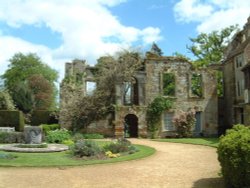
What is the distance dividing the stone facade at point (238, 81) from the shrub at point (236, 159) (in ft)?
55.7

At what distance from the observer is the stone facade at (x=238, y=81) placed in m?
26.2

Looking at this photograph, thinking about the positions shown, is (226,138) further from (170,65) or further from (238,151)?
(170,65)

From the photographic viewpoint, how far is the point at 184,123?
94.0 feet

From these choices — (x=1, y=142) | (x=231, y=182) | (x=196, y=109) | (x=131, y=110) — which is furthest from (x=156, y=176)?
(x=196, y=109)

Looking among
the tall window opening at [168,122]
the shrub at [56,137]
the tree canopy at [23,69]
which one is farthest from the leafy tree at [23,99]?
the tall window opening at [168,122]

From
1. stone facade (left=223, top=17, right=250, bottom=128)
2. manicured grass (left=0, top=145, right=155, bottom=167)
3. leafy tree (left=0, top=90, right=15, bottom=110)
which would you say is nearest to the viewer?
manicured grass (left=0, top=145, right=155, bottom=167)

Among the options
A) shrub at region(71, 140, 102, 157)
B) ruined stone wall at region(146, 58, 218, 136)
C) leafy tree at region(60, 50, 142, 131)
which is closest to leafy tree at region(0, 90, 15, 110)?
leafy tree at region(60, 50, 142, 131)

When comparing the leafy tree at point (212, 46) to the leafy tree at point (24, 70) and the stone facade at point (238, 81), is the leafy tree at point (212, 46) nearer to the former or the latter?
the stone facade at point (238, 81)

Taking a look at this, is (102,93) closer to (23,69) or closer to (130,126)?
(130,126)

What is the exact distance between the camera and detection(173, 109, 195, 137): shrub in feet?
94.0

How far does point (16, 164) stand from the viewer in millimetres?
13164

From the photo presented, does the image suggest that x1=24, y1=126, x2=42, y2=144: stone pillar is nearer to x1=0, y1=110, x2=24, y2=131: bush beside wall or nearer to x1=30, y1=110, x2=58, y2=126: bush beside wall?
x1=0, y1=110, x2=24, y2=131: bush beside wall

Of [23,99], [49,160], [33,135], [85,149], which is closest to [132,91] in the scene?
[33,135]

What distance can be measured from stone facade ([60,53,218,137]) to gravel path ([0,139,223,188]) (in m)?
14.2
